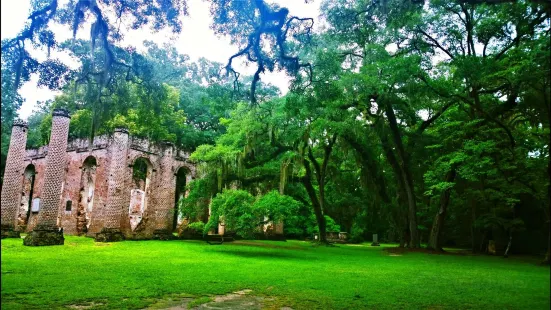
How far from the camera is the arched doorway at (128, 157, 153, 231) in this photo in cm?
2381

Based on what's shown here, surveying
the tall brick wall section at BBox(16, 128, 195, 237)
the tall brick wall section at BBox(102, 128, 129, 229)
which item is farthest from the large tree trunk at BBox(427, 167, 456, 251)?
the tall brick wall section at BBox(102, 128, 129, 229)

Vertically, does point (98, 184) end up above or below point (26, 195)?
above

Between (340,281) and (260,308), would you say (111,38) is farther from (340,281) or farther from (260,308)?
(340,281)

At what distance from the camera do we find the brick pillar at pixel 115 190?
1998cm

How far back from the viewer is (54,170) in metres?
17.4

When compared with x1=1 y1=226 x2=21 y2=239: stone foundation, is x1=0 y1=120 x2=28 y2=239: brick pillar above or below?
above

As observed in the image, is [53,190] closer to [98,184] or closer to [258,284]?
[98,184]

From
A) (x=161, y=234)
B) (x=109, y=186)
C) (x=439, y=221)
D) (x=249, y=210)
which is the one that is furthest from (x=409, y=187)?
(x=109, y=186)

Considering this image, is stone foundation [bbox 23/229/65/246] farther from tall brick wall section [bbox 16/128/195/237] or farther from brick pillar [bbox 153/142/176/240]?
brick pillar [bbox 153/142/176/240]

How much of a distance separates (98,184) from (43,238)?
7924mm

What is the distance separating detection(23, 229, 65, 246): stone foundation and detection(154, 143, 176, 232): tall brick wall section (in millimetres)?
7578

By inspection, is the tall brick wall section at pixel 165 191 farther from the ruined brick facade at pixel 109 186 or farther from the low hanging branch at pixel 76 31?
the low hanging branch at pixel 76 31

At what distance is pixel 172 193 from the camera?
79.0 ft

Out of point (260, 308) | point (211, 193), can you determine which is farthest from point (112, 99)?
point (211, 193)
